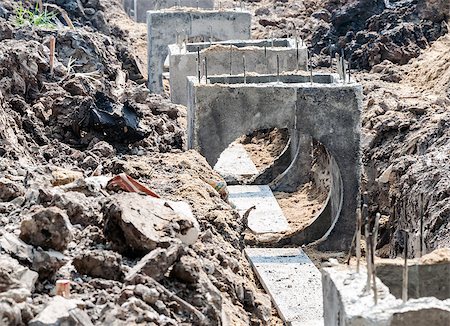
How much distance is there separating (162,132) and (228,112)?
110 cm

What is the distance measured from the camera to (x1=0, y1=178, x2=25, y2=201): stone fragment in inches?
328

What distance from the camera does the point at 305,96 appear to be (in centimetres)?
1462

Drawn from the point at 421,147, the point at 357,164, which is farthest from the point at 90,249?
the point at 421,147

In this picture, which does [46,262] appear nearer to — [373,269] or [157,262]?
[157,262]

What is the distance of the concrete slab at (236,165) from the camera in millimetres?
19234

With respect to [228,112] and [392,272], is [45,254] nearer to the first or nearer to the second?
[392,272]

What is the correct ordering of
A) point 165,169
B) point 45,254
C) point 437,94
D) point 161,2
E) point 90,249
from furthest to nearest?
point 161,2 < point 437,94 < point 165,169 < point 90,249 < point 45,254

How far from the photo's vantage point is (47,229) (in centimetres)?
688

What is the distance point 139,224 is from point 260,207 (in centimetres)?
951

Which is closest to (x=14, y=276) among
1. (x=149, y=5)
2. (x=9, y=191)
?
(x=9, y=191)

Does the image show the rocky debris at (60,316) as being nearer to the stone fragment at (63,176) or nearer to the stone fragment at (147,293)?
the stone fragment at (147,293)

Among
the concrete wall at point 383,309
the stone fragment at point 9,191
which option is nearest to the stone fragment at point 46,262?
the stone fragment at point 9,191

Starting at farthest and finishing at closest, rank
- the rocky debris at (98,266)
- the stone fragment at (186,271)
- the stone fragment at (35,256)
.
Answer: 1. the stone fragment at (186,271)
2. the rocky debris at (98,266)
3. the stone fragment at (35,256)

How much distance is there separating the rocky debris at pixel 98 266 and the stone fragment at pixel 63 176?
2398mm
